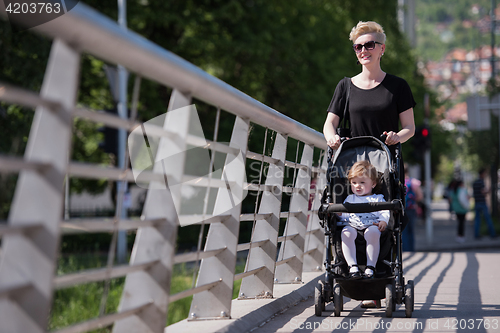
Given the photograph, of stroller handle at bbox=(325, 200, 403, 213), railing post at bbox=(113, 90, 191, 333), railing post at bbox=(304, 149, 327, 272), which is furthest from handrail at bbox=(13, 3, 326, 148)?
railing post at bbox=(304, 149, 327, 272)

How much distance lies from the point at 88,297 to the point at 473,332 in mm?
10136

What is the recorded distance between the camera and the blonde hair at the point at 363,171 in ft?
16.9

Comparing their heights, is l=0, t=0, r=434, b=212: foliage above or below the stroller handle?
above

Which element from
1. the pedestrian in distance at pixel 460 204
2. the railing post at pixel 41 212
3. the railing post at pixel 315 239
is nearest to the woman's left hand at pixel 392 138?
the railing post at pixel 315 239

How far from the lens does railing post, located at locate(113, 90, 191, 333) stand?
3.29 meters

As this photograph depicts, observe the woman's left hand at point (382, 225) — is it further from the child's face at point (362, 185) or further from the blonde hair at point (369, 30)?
the blonde hair at point (369, 30)

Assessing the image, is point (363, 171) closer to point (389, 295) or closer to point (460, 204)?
point (389, 295)

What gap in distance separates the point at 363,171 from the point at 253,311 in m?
1.32

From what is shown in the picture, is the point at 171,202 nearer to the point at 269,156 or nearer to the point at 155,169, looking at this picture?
the point at 155,169

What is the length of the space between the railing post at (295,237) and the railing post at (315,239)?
791 millimetres

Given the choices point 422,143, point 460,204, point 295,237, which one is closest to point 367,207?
point 295,237

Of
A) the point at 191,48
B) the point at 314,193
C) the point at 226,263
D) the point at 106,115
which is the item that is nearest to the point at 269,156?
the point at 226,263

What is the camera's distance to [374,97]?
5598 millimetres

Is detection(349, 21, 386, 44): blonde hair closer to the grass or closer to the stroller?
the stroller
